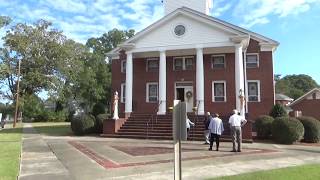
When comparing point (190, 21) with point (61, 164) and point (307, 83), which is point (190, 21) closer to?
point (61, 164)

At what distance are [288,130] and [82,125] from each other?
13.5 meters

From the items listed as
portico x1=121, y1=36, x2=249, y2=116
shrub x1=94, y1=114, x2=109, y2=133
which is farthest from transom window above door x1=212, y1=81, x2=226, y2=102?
shrub x1=94, y1=114, x2=109, y2=133

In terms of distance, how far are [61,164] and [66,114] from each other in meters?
50.0

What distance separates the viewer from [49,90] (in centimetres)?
5522

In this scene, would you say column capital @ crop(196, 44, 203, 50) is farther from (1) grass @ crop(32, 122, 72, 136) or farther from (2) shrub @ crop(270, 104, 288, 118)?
(1) grass @ crop(32, 122, 72, 136)

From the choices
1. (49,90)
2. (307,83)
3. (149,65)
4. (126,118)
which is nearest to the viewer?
(126,118)

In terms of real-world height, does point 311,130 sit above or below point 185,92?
below

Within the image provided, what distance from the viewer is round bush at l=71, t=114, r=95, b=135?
26.6 metres

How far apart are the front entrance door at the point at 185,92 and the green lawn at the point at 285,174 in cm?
A: 1863

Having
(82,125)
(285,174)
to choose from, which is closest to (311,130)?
(285,174)

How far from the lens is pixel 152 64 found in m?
32.4

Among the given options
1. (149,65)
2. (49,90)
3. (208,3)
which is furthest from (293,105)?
(49,90)

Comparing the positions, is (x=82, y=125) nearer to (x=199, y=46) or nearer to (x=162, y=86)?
(x=162, y=86)

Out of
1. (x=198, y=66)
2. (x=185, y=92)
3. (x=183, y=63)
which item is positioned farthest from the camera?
(x=183, y=63)
